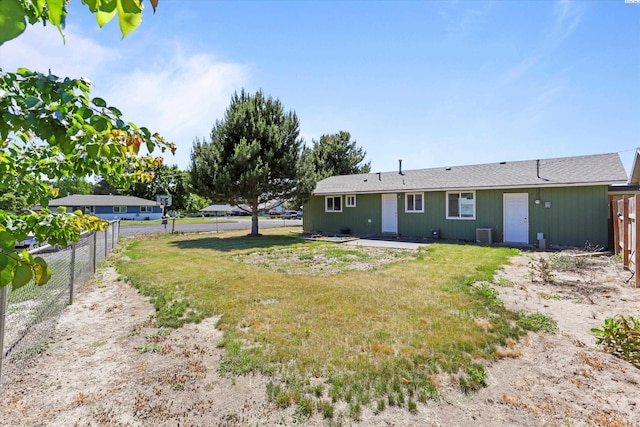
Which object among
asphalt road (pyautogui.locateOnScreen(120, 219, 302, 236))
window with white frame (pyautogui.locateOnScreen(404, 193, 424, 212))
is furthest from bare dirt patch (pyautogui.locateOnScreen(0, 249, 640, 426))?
asphalt road (pyautogui.locateOnScreen(120, 219, 302, 236))

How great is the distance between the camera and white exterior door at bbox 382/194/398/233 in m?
16.6

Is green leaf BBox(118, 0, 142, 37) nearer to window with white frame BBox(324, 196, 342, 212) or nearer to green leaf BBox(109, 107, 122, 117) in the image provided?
green leaf BBox(109, 107, 122, 117)

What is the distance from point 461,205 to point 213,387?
13.8 meters

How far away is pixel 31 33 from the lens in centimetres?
147

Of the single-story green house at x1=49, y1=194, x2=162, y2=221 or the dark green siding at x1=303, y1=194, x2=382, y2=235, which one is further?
the single-story green house at x1=49, y1=194, x2=162, y2=221

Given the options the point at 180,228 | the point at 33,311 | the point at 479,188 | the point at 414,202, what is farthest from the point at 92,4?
the point at 180,228

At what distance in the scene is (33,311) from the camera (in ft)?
13.7

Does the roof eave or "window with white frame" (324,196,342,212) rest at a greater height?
the roof eave

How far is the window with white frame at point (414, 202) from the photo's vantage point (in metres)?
15.7

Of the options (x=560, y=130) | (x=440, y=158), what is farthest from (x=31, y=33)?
(x=440, y=158)

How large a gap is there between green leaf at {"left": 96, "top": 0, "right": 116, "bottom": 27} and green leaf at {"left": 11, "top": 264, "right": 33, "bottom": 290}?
808mm

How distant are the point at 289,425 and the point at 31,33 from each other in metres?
2.86

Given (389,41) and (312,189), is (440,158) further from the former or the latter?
(389,41)

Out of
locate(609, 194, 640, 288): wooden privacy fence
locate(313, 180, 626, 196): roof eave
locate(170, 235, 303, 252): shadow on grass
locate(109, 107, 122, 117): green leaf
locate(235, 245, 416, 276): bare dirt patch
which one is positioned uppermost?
locate(313, 180, 626, 196): roof eave
